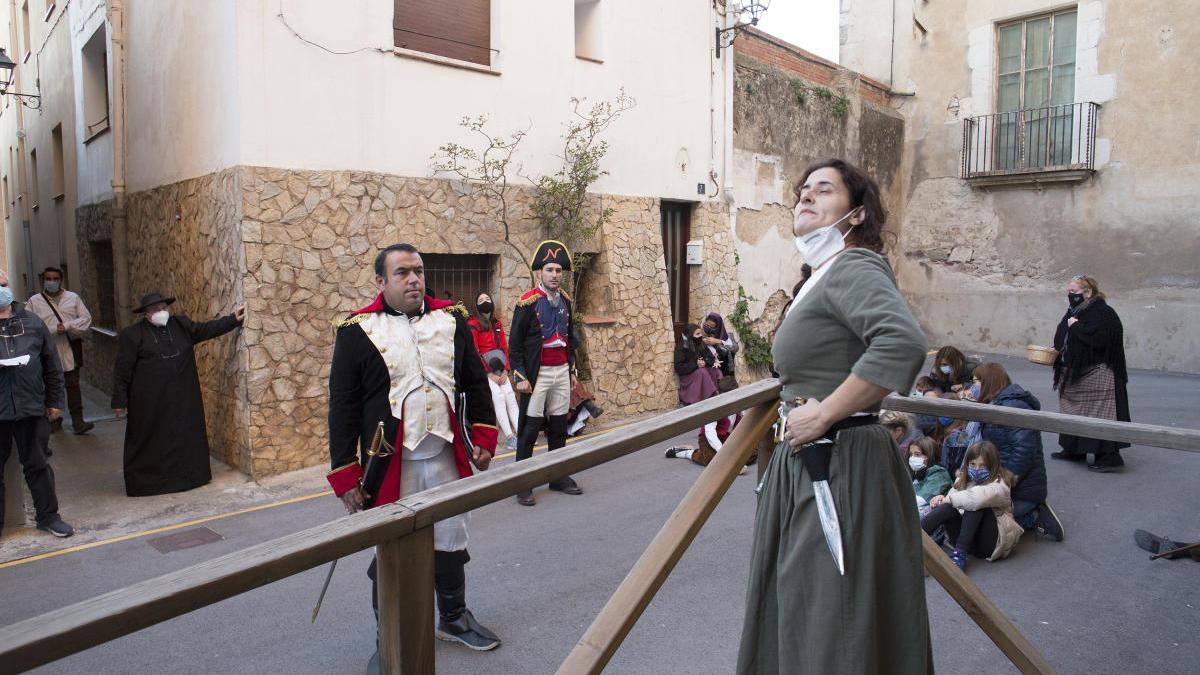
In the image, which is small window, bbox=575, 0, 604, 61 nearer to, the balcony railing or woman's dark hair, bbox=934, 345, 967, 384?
woman's dark hair, bbox=934, 345, 967, 384

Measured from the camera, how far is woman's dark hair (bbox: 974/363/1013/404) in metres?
5.93

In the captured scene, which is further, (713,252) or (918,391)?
(713,252)

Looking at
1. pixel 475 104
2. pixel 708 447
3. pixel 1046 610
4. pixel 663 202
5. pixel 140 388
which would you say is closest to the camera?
pixel 1046 610

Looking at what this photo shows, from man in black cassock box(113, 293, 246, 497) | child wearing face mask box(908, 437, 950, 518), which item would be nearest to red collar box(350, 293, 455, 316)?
child wearing face mask box(908, 437, 950, 518)

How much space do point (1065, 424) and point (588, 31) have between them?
27.1ft

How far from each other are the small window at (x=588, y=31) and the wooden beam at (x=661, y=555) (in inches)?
311

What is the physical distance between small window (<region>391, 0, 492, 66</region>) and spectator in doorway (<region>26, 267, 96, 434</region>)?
497cm

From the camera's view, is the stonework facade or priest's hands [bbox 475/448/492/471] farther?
the stonework facade

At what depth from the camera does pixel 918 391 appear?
6.89 meters

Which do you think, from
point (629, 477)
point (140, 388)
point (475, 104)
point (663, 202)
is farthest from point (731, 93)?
point (140, 388)

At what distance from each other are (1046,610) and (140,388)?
6699 millimetres

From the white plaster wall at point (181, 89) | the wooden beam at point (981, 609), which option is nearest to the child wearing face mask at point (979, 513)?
the wooden beam at point (981, 609)

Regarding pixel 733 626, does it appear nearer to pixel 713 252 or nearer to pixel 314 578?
pixel 314 578

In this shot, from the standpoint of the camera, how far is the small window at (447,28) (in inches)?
325
